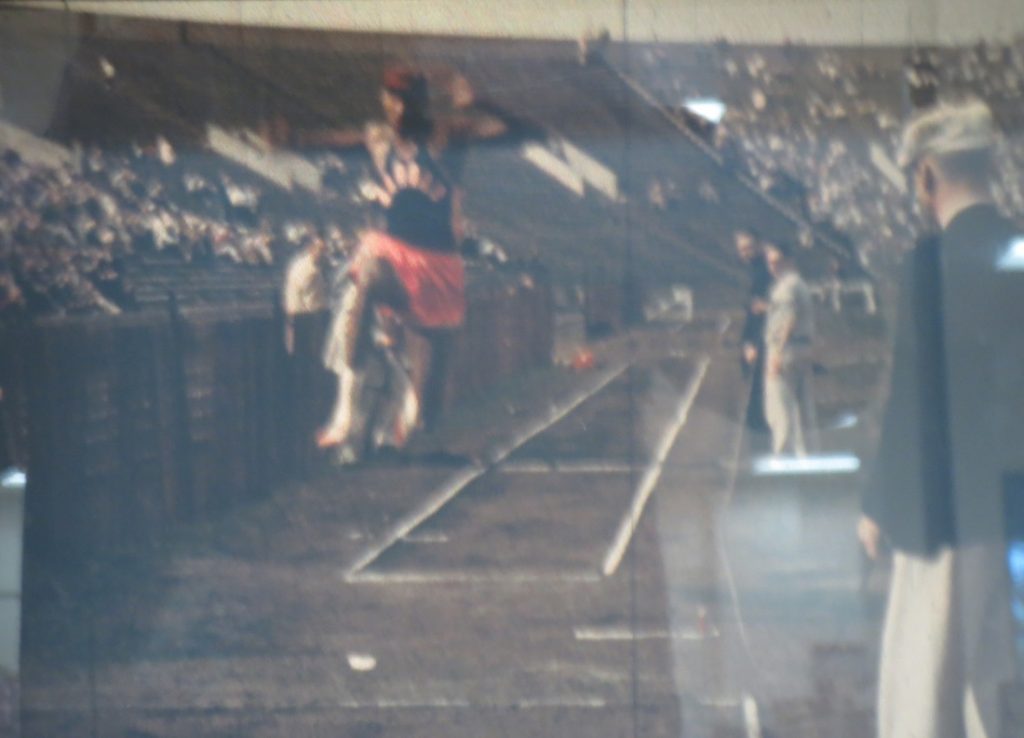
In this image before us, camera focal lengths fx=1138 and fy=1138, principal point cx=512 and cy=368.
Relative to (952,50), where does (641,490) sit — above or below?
below

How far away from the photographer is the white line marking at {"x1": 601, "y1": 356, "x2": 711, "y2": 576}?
2.58 meters

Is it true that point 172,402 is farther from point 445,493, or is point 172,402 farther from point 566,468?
point 566,468

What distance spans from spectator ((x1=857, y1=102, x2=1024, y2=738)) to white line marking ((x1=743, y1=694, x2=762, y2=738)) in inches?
11.2

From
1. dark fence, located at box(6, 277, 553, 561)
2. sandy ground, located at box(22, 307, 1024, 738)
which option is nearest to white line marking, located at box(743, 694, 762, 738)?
sandy ground, located at box(22, 307, 1024, 738)

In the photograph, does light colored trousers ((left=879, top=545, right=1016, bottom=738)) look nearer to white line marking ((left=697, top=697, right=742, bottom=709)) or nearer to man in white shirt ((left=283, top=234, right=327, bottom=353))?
white line marking ((left=697, top=697, right=742, bottom=709))

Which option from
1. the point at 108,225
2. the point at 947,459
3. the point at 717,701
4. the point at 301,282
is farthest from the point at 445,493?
the point at 947,459

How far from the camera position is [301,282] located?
2.61m

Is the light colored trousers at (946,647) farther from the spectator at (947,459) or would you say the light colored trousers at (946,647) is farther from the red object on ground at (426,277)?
the red object on ground at (426,277)

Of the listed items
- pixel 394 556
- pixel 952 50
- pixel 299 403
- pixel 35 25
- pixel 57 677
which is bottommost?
pixel 57 677

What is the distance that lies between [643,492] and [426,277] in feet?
2.29

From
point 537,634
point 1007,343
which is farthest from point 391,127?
point 1007,343

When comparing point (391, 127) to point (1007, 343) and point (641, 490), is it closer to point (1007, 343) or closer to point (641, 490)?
point (641, 490)

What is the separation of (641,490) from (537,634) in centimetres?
41

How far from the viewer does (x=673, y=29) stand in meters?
2.60
